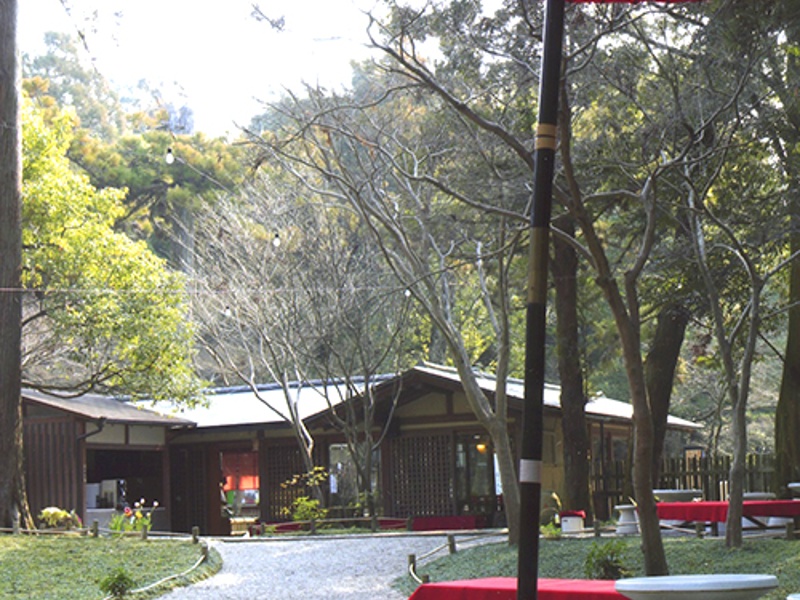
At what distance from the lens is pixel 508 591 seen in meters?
7.42

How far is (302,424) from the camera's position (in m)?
25.2

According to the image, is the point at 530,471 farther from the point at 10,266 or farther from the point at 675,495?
the point at 10,266

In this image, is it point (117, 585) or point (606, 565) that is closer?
point (606, 565)

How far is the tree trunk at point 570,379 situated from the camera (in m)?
19.7

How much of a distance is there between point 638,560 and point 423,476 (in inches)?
524

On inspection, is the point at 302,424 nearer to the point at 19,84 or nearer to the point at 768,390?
the point at 19,84

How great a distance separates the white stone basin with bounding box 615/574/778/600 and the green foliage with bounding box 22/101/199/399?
49.7 feet

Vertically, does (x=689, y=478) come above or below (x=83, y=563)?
above

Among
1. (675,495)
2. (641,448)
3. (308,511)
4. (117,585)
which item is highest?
(641,448)

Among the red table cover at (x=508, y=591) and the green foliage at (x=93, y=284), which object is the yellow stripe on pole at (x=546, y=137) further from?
the green foliage at (x=93, y=284)

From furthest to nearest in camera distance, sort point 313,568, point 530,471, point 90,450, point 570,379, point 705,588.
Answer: point 90,450, point 570,379, point 313,568, point 705,588, point 530,471

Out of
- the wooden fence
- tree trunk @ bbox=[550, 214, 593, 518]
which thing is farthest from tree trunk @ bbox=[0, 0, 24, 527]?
the wooden fence

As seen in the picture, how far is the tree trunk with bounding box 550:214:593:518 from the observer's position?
1969cm

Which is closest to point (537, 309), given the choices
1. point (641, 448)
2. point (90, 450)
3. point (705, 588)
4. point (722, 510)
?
point (705, 588)
